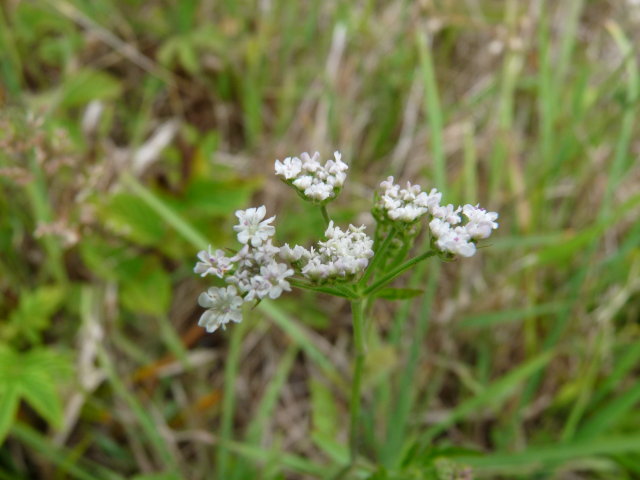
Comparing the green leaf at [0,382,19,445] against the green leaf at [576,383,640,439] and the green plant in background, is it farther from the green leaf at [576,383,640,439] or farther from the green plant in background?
the green leaf at [576,383,640,439]

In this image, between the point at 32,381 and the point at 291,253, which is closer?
the point at 291,253

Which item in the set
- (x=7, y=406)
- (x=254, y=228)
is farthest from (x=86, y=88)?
(x=254, y=228)

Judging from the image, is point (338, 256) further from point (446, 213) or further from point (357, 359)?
point (357, 359)

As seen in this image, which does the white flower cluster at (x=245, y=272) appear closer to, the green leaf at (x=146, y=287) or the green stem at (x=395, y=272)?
the green stem at (x=395, y=272)

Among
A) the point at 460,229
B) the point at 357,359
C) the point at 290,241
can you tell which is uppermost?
the point at 290,241

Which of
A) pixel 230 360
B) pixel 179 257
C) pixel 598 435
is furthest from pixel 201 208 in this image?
pixel 598 435

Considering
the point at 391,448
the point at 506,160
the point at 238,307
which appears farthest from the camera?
the point at 506,160

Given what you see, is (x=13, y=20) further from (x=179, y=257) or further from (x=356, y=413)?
(x=356, y=413)

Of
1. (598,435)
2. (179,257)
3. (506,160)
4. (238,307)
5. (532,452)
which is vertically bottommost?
(238,307)
